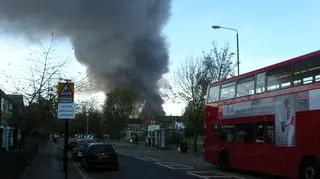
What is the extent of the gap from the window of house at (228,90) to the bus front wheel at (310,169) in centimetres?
680

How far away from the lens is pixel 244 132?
23422 millimetres

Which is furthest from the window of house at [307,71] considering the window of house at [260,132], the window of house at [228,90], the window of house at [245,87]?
the window of house at [228,90]

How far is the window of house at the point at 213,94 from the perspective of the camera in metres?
26.7

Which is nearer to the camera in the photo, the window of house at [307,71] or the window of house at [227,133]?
the window of house at [307,71]

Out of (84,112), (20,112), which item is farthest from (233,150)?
(84,112)

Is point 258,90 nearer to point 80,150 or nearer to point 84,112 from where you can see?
point 80,150

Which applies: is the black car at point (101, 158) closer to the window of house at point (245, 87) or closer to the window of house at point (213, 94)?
the window of house at point (213, 94)

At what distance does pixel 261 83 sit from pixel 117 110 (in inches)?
4908

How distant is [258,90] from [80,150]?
60.0 feet

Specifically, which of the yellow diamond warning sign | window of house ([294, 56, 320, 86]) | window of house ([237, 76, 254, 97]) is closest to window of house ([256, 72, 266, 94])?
window of house ([237, 76, 254, 97])

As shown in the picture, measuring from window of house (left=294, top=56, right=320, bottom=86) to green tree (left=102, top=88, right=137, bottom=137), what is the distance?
11550 centimetres

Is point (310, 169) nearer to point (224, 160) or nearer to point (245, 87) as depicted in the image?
point (245, 87)

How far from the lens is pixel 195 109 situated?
55.4 m

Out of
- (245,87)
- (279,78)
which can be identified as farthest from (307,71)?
(245,87)
